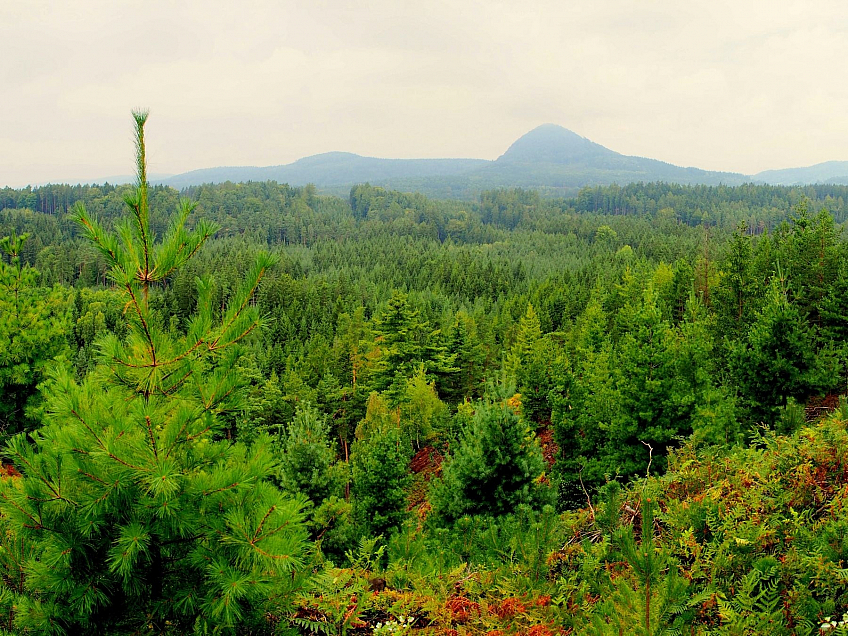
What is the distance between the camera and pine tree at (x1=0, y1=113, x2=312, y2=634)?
3607 mm

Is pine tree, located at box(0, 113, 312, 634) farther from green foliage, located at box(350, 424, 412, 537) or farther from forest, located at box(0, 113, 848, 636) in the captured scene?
green foliage, located at box(350, 424, 412, 537)

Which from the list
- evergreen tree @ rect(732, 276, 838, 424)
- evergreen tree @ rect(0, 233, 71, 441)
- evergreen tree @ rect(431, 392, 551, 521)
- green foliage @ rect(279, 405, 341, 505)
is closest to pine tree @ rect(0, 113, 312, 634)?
evergreen tree @ rect(431, 392, 551, 521)

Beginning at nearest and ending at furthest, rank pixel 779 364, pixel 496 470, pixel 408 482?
pixel 496 470 < pixel 408 482 < pixel 779 364

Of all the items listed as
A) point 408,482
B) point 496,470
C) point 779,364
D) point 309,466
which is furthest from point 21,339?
point 779,364

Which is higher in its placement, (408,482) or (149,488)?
(149,488)

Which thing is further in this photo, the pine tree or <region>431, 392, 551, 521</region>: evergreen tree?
<region>431, 392, 551, 521</region>: evergreen tree

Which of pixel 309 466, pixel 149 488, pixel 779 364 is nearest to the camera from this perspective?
pixel 149 488

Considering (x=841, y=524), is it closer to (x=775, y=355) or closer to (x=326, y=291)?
(x=775, y=355)

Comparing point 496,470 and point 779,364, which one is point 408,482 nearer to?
point 496,470

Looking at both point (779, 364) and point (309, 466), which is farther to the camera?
point (779, 364)

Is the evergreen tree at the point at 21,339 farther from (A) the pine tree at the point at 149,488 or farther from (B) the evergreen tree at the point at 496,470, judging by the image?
(A) the pine tree at the point at 149,488

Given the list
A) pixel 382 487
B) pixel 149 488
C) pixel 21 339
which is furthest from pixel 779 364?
pixel 21 339

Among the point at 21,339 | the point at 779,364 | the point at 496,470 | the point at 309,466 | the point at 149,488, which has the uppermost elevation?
the point at 149,488

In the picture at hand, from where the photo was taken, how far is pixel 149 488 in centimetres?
354
